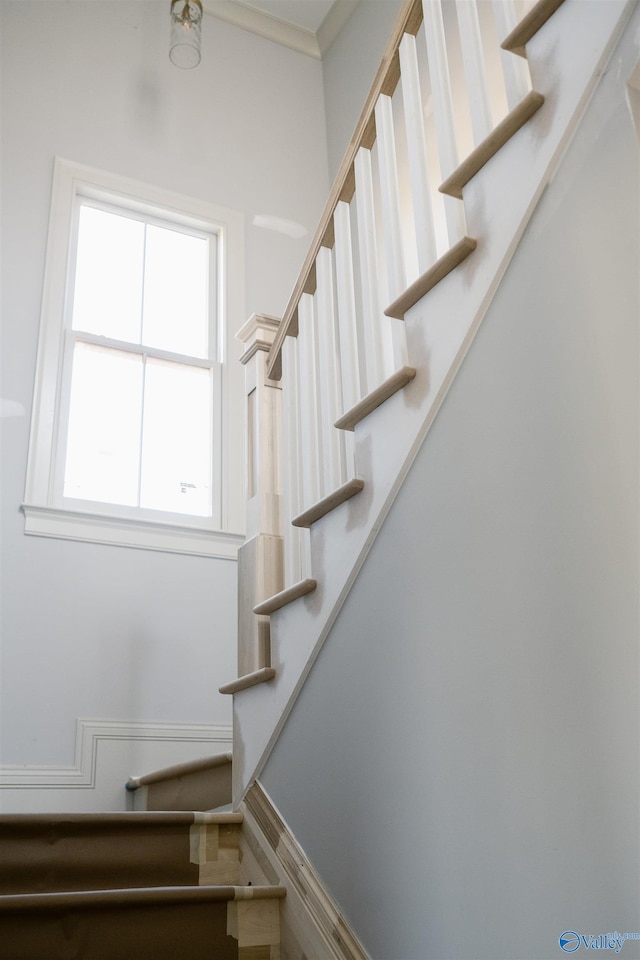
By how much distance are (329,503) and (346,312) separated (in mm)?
481

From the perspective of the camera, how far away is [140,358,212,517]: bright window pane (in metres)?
3.67

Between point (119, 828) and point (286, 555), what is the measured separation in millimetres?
746

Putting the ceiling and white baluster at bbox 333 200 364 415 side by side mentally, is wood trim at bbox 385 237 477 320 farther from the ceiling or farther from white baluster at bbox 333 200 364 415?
the ceiling

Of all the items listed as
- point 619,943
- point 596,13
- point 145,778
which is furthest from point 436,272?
point 145,778

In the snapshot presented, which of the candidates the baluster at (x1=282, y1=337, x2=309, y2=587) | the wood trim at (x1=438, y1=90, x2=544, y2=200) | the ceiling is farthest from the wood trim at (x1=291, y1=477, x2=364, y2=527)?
the ceiling

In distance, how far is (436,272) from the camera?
1.78 meters

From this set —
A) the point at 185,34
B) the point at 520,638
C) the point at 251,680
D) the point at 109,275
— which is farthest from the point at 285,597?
the point at 185,34

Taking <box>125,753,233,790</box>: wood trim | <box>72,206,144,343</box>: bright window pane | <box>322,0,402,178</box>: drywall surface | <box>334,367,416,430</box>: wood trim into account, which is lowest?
<box>125,753,233,790</box>: wood trim

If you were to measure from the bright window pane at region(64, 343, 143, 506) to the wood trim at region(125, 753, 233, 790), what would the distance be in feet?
3.57

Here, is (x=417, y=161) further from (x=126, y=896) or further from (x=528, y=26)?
(x=126, y=896)

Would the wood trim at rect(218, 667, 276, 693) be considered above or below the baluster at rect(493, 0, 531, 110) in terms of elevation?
below

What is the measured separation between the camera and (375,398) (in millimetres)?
1902

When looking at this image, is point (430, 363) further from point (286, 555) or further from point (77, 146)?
point (77, 146)

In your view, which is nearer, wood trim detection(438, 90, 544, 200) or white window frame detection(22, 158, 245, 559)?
wood trim detection(438, 90, 544, 200)
